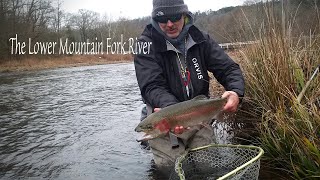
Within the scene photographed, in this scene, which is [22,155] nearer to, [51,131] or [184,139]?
[51,131]

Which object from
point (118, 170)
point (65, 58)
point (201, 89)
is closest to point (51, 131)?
point (118, 170)

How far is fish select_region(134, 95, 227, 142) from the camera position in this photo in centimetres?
320

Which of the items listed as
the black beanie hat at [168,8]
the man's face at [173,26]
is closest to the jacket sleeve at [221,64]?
the man's face at [173,26]

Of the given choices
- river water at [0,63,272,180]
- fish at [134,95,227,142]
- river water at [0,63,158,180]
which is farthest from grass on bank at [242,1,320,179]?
river water at [0,63,158,180]

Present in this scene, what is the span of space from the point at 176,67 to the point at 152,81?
32cm

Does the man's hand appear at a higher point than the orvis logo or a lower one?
lower

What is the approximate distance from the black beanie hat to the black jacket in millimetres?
209

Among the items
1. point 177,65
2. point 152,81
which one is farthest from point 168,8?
point 152,81

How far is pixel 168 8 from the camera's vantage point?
12.5 ft

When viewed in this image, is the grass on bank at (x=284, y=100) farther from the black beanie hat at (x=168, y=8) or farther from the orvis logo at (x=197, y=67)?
the black beanie hat at (x=168, y=8)

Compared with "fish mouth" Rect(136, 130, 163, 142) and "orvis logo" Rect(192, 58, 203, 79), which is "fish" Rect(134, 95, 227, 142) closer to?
"fish mouth" Rect(136, 130, 163, 142)

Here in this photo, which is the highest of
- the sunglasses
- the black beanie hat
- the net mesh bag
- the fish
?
the black beanie hat

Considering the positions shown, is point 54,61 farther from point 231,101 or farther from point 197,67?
point 231,101

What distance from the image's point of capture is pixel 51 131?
825 cm
